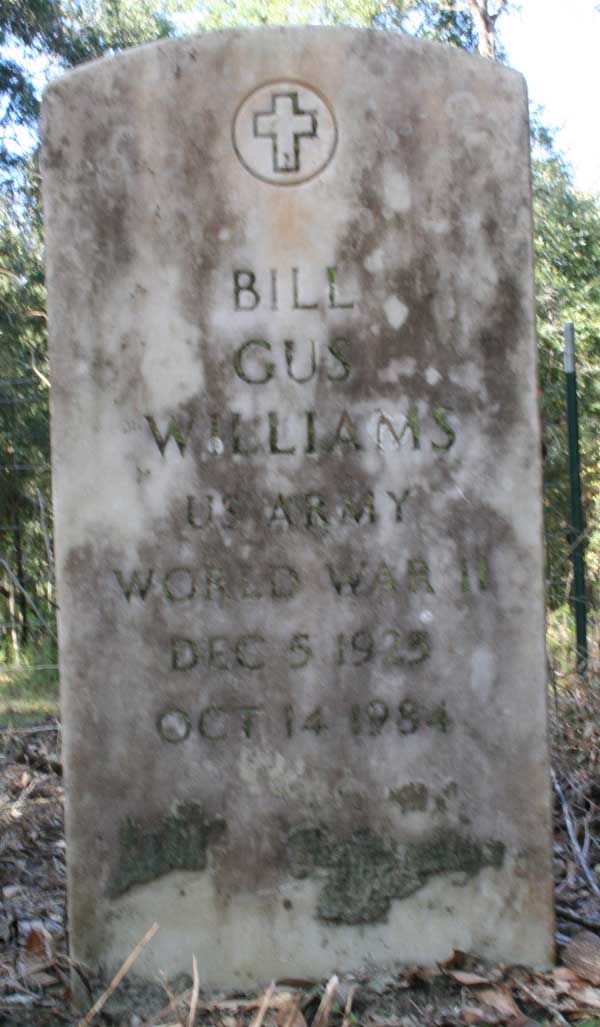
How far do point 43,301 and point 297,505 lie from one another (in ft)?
22.7

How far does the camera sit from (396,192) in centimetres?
271

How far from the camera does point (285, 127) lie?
106 inches

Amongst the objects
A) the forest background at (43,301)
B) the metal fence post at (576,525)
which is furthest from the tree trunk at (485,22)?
the metal fence post at (576,525)

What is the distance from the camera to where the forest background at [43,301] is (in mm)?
6156

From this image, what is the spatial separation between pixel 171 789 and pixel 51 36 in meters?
9.12

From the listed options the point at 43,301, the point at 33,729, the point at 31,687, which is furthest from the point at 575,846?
the point at 43,301

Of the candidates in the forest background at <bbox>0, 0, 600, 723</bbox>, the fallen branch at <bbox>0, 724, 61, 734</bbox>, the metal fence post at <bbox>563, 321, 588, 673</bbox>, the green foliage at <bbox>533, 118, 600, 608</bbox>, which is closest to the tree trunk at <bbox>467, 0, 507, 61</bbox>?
the forest background at <bbox>0, 0, 600, 723</bbox>

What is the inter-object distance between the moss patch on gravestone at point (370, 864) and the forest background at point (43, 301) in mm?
1126

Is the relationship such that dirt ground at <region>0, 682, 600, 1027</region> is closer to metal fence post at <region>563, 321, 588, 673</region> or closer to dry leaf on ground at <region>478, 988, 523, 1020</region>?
dry leaf on ground at <region>478, 988, 523, 1020</region>

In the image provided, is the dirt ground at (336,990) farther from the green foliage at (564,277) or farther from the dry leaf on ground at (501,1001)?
the green foliage at (564,277)

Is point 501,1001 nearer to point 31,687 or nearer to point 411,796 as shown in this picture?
point 411,796

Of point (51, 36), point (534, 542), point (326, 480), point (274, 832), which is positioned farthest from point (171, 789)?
point (51, 36)

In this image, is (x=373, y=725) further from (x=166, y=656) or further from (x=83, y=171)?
(x=83, y=171)

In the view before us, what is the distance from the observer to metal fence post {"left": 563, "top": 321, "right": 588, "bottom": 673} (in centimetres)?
518
